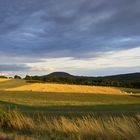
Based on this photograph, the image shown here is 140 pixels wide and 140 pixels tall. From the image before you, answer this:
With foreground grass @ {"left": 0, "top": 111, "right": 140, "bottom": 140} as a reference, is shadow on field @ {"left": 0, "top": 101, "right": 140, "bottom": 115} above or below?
below

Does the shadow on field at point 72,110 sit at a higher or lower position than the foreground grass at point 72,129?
lower

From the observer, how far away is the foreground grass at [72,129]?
1343cm

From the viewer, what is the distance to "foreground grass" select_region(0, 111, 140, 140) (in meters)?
13.4

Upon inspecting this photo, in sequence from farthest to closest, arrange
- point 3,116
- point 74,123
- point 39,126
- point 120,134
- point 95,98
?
point 95,98, point 3,116, point 39,126, point 74,123, point 120,134

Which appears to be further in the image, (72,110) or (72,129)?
(72,110)

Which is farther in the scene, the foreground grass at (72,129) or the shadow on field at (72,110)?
the shadow on field at (72,110)

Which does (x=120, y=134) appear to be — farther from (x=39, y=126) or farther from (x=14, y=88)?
(x=14, y=88)

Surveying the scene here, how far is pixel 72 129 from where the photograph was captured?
15625 mm

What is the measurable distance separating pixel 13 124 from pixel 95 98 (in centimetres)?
5595

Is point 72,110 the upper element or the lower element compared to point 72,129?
lower

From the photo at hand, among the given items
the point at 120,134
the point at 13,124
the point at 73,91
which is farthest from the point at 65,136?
the point at 73,91

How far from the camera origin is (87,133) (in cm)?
1469

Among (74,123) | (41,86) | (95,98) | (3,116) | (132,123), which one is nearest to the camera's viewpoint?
(132,123)

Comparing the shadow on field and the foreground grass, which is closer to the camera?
the foreground grass
